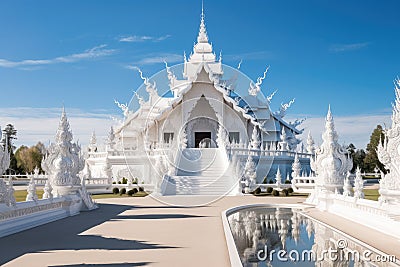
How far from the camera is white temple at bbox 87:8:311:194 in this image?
28109mm

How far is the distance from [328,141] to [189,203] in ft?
21.4

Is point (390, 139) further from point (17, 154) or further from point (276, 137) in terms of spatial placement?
point (17, 154)

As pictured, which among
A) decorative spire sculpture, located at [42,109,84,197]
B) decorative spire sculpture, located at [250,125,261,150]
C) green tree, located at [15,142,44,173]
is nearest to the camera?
decorative spire sculpture, located at [42,109,84,197]

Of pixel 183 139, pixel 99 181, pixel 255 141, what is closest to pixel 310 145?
pixel 255 141

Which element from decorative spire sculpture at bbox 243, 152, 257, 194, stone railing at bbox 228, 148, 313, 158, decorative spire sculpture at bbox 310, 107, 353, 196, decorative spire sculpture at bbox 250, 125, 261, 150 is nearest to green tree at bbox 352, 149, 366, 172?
stone railing at bbox 228, 148, 313, 158

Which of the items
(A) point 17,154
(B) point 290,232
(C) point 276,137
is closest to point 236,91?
(C) point 276,137

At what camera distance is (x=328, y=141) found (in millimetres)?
18375

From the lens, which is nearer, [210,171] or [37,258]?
[37,258]

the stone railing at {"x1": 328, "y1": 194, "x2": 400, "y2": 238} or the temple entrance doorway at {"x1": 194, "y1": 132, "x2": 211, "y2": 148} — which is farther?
the temple entrance doorway at {"x1": 194, "y1": 132, "x2": 211, "y2": 148}

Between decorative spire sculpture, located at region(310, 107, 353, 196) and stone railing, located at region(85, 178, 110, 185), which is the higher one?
decorative spire sculpture, located at region(310, 107, 353, 196)

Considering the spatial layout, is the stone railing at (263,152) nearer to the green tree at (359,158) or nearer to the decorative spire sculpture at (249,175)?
the decorative spire sculpture at (249,175)

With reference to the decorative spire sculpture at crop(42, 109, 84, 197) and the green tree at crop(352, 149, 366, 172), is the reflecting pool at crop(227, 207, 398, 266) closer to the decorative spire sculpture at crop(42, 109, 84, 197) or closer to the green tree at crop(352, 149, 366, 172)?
the decorative spire sculpture at crop(42, 109, 84, 197)

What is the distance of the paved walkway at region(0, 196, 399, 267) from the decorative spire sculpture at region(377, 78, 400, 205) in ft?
3.23

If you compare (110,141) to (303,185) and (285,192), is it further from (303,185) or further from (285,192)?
(303,185)
